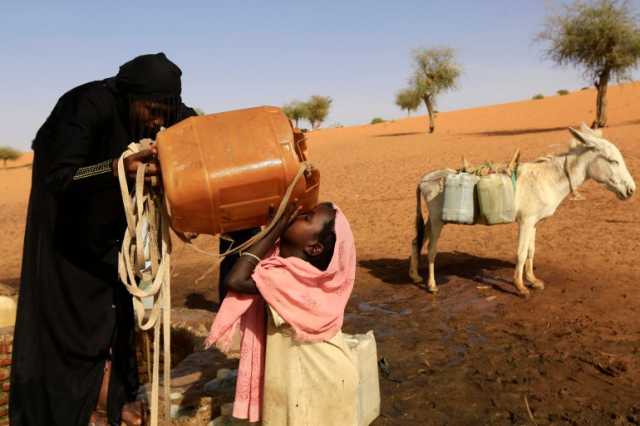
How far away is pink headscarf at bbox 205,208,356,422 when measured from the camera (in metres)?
2.62

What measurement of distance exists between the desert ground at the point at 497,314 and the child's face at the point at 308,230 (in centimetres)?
175

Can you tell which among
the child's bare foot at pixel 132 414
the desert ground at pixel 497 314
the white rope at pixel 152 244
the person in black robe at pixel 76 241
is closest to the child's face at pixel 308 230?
the white rope at pixel 152 244

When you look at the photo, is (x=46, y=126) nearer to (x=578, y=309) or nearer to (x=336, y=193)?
(x=578, y=309)

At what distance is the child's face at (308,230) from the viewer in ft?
8.75

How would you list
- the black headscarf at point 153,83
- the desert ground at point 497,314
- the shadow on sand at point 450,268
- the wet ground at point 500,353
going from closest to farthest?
the black headscarf at point 153,83
the wet ground at point 500,353
the desert ground at point 497,314
the shadow on sand at point 450,268

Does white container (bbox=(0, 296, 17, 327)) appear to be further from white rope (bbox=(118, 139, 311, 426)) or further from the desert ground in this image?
white rope (bbox=(118, 139, 311, 426))

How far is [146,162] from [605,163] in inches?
234

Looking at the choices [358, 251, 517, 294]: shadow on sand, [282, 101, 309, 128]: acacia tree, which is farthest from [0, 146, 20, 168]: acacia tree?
[358, 251, 517, 294]: shadow on sand

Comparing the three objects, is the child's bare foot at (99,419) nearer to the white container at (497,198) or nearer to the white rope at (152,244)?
the white rope at (152,244)

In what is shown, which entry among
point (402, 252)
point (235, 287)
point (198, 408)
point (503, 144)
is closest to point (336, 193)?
point (402, 252)

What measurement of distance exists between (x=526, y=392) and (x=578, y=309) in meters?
2.32

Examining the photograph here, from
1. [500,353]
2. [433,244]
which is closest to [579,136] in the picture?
[433,244]

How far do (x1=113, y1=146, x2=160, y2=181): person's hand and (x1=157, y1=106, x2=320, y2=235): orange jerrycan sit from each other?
96 mm

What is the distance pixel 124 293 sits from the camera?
327 centimetres
